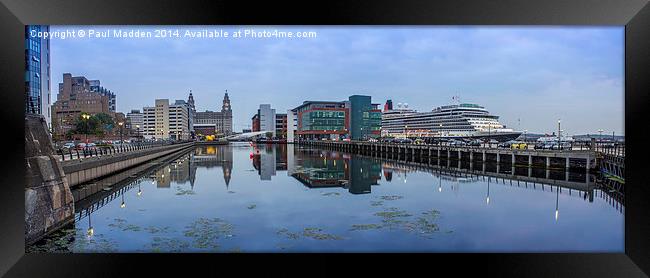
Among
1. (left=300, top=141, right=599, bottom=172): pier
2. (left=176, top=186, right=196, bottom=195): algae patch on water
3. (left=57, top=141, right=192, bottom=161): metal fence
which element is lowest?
(left=176, top=186, right=196, bottom=195): algae patch on water

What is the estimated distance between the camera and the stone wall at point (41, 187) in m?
7.68

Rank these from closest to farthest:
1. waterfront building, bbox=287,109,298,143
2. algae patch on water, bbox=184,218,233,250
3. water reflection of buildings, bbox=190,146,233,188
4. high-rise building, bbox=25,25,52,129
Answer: algae patch on water, bbox=184,218,233,250 < water reflection of buildings, bbox=190,146,233,188 < high-rise building, bbox=25,25,52,129 < waterfront building, bbox=287,109,298,143

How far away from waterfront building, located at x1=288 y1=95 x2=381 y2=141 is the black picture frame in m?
64.6

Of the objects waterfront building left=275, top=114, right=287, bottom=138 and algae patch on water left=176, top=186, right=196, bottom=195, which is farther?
waterfront building left=275, top=114, right=287, bottom=138

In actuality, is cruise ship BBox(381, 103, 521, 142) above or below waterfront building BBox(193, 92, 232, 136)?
below

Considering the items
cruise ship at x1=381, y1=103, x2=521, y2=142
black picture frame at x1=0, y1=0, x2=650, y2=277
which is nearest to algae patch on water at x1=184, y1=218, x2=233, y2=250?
black picture frame at x1=0, y1=0, x2=650, y2=277

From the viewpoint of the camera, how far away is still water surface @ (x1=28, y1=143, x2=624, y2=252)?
8281 millimetres

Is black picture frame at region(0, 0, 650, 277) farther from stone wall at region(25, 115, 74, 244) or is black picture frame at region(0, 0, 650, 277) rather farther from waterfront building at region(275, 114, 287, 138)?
waterfront building at region(275, 114, 287, 138)

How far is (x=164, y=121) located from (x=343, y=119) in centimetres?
4455

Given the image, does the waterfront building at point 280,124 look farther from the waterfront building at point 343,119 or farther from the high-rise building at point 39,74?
the high-rise building at point 39,74

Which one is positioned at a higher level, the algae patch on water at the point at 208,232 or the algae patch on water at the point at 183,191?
the algae patch on water at the point at 208,232

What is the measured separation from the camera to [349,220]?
10477 millimetres

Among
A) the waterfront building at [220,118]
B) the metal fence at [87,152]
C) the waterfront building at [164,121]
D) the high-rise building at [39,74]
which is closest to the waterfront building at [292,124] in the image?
the waterfront building at [164,121]
